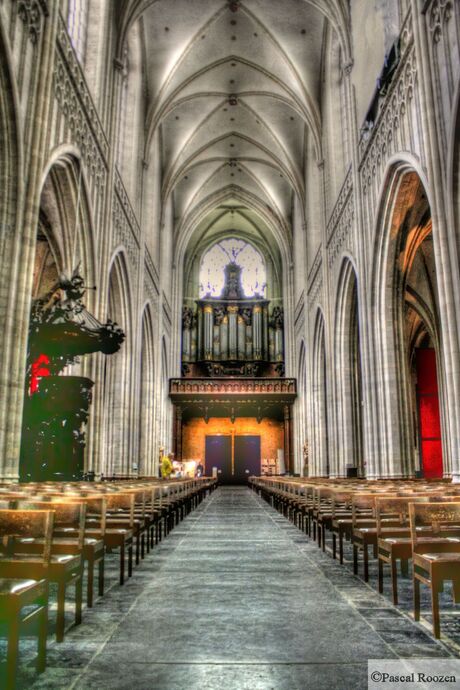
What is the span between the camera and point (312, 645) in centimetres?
287

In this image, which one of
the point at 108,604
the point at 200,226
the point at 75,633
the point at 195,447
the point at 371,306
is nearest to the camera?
the point at 75,633

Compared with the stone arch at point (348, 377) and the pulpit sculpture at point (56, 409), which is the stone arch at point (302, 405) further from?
the pulpit sculpture at point (56, 409)

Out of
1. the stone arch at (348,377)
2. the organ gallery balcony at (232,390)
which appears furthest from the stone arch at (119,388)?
the organ gallery balcony at (232,390)

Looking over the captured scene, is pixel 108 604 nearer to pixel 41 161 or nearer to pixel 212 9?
pixel 41 161

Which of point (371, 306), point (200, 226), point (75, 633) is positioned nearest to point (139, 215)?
point (371, 306)

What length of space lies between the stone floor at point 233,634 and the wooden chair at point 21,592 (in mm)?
190

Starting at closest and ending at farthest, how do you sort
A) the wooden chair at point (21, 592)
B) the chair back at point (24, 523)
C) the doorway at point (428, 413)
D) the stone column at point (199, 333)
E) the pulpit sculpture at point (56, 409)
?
the wooden chair at point (21, 592) → the chair back at point (24, 523) → the pulpit sculpture at point (56, 409) → the doorway at point (428, 413) → the stone column at point (199, 333)

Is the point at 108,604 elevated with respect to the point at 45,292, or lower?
lower

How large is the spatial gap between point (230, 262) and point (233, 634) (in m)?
32.1

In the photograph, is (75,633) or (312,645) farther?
(75,633)

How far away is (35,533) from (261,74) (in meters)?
22.0

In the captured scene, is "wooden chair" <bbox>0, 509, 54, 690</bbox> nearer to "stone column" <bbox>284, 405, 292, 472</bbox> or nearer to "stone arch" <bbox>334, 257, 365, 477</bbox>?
"stone arch" <bbox>334, 257, 365, 477</bbox>

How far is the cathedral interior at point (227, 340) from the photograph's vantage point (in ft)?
10.1

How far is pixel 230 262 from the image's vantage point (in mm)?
34531
